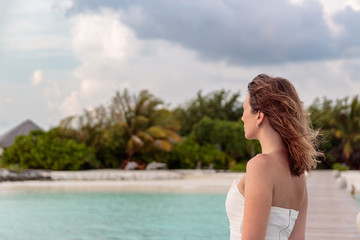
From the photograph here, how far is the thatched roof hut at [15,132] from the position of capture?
2430 centimetres

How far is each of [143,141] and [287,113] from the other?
20.6m

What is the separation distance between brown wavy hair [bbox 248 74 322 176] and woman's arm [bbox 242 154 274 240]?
12 cm

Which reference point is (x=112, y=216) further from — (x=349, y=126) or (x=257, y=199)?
(x=349, y=126)

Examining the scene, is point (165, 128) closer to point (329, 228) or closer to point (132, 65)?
point (132, 65)

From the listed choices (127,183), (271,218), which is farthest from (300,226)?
(127,183)

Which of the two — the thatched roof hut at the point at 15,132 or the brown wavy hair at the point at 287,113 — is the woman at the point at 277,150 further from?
the thatched roof hut at the point at 15,132

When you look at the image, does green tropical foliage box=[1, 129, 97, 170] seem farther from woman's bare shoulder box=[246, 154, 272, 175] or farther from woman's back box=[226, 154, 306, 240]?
woman's bare shoulder box=[246, 154, 272, 175]

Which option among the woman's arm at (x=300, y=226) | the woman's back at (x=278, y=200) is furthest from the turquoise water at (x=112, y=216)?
the woman's back at (x=278, y=200)

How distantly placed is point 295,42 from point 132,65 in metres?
6.22

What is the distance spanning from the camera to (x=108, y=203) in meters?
12.6

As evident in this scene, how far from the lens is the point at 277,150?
1303 millimetres

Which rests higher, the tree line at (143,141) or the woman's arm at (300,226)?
the tree line at (143,141)

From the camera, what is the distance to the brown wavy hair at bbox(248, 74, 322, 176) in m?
1.28

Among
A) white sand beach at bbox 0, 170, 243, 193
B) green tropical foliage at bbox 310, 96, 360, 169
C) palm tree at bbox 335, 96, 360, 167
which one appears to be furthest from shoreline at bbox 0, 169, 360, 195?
green tropical foliage at bbox 310, 96, 360, 169
